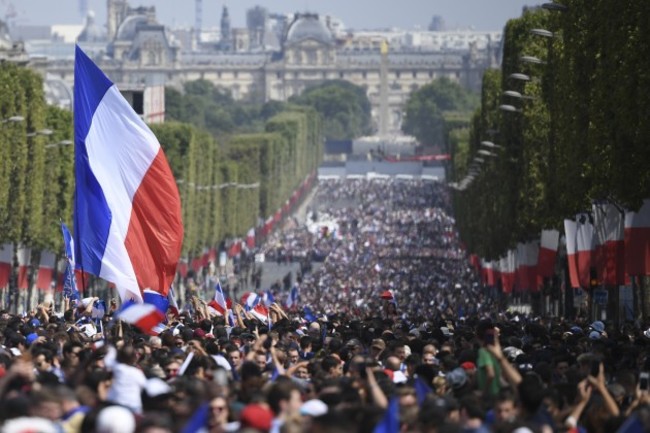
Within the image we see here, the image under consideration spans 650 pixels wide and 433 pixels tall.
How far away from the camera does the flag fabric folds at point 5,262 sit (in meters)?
56.4

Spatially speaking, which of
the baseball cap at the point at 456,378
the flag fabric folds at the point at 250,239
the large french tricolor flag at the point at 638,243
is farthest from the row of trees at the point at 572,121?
the flag fabric folds at the point at 250,239

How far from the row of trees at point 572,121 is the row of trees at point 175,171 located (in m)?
12.1

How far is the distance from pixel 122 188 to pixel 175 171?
68663 mm

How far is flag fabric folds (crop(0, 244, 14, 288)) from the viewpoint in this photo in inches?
2221

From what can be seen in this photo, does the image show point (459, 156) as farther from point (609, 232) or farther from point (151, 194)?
point (151, 194)

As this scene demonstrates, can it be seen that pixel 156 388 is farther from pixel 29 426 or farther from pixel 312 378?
pixel 29 426

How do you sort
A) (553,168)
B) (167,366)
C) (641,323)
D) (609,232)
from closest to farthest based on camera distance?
1. (167,366)
2. (641,323)
3. (609,232)
4. (553,168)

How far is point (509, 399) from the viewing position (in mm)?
17531

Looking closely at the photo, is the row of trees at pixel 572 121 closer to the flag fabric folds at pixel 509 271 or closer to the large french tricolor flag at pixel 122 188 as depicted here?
the flag fabric folds at pixel 509 271

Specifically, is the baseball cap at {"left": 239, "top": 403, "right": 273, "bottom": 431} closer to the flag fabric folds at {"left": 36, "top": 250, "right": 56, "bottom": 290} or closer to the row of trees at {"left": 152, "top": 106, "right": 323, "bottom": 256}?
the flag fabric folds at {"left": 36, "top": 250, "right": 56, "bottom": 290}

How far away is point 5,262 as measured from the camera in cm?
5797

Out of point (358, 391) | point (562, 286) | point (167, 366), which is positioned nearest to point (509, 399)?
point (358, 391)

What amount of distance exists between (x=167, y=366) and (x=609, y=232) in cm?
2490

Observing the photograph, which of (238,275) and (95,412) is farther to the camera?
(238,275)
